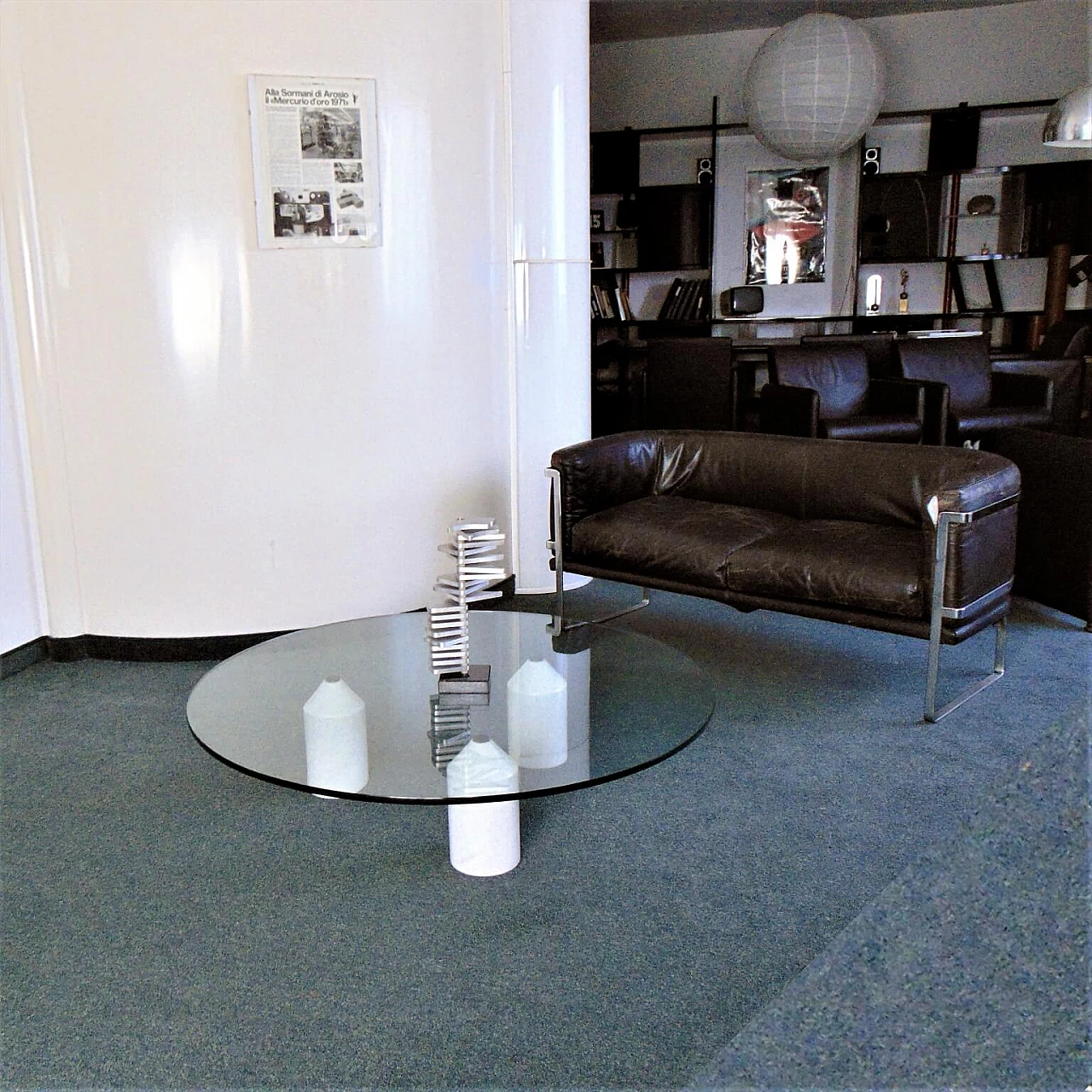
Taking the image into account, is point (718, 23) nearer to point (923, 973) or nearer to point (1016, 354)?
point (1016, 354)

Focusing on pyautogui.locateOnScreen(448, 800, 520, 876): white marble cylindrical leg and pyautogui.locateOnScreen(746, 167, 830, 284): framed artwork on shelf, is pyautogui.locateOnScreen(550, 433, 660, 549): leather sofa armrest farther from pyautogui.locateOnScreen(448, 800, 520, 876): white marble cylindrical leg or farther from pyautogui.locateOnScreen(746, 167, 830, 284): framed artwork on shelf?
pyautogui.locateOnScreen(746, 167, 830, 284): framed artwork on shelf

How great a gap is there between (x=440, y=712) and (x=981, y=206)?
7.31m

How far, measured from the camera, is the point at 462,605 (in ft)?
8.60

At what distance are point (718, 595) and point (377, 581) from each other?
4.54 feet

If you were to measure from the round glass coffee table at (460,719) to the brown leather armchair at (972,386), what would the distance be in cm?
403

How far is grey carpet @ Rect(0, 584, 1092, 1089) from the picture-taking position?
1.84 m

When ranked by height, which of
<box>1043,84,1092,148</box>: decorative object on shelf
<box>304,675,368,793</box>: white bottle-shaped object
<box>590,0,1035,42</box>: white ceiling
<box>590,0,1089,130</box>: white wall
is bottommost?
<box>304,675,368,793</box>: white bottle-shaped object

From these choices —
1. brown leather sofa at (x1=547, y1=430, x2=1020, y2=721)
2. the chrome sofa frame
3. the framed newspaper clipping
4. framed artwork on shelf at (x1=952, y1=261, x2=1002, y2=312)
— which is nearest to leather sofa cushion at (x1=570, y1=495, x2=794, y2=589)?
brown leather sofa at (x1=547, y1=430, x2=1020, y2=721)

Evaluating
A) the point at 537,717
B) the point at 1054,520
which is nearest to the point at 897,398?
the point at 1054,520

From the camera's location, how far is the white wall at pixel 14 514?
3719mm

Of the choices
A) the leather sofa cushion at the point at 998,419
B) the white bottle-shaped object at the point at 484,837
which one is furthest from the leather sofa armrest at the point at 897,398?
the white bottle-shaped object at the point at 484,837

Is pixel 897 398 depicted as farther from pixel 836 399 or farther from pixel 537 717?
pixel 537 717

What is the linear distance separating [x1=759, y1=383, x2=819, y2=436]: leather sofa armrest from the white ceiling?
321cm

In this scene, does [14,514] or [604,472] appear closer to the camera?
[14,514]
